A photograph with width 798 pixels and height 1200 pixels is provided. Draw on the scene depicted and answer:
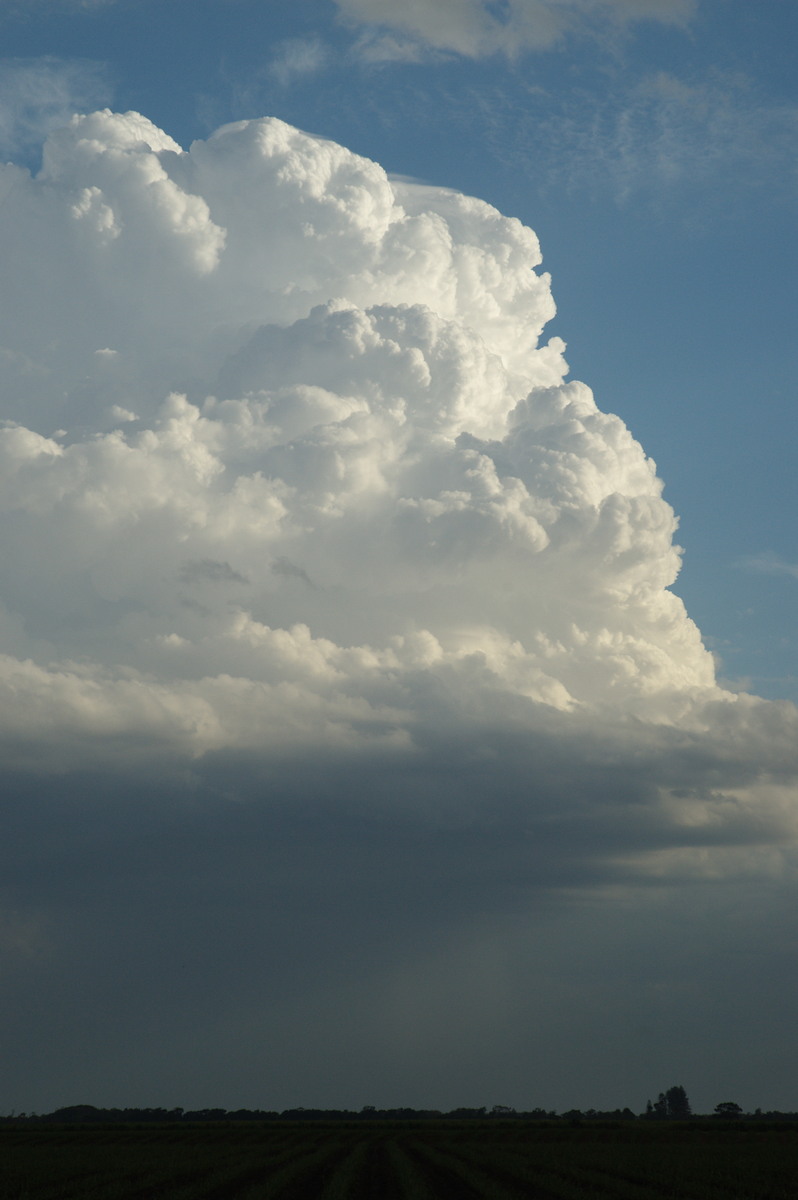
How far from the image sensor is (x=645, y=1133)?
108125 mm

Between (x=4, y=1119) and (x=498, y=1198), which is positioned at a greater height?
(x=498, y=1198)

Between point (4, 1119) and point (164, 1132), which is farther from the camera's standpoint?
point (4, 1119)

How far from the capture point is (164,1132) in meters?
122

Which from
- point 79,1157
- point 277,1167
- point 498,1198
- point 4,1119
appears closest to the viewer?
point 498,1198

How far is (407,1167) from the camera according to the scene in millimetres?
61969

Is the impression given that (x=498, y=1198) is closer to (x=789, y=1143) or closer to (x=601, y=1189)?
(x=601, y=1189)

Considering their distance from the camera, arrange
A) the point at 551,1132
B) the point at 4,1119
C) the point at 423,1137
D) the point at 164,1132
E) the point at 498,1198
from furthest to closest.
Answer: the point at 4,1119 → the point at 164,1132 → the point at 551,1132 → the point at 423,1137 → the point at 498,1198

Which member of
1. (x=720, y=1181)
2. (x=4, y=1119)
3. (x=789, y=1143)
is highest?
Answer: (x=720, y=1181)

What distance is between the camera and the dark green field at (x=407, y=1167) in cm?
4753

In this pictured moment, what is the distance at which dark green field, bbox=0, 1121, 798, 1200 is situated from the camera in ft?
156

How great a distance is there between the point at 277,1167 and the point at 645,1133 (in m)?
60.6

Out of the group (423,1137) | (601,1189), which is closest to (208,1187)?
(601,1189)

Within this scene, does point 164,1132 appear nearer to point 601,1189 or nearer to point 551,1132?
point 551,1132

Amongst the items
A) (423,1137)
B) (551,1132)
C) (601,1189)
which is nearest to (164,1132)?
(423,1137)
